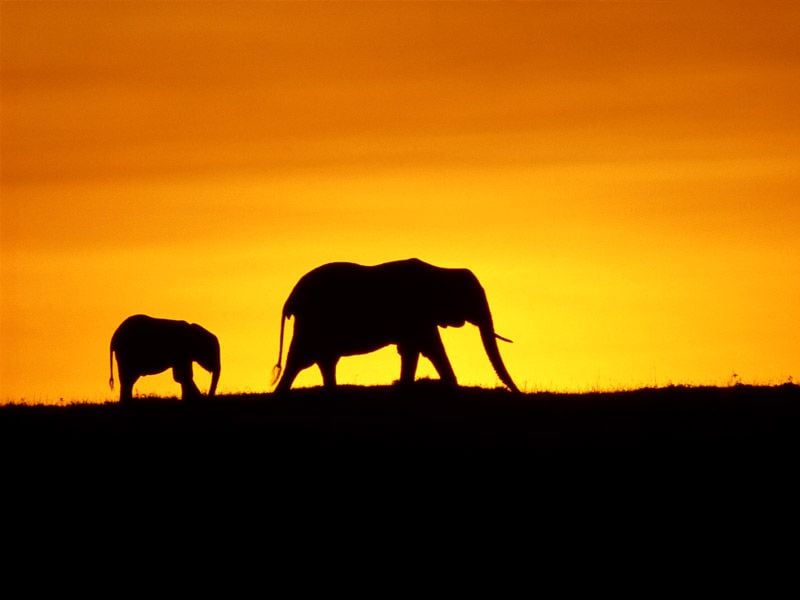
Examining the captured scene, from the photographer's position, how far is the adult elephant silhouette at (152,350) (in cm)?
3447

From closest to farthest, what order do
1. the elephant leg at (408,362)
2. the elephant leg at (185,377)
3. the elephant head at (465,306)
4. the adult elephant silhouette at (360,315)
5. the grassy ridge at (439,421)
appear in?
the grassy ridge at (439,421) → the elephant leg at (408,362) → the adult elephant silhouette at (360,315) → the elephant head at (465,306) → the elephant leg at (185,377)

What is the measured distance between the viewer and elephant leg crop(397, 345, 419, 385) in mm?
29291

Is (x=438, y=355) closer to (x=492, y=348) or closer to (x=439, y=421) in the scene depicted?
(x=492, y=348)

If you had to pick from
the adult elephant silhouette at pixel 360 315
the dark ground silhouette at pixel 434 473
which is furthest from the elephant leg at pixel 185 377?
the dark ground silhouette at pixel 434 473

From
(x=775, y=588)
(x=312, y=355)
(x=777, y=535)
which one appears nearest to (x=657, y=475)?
(x=777, y=535)

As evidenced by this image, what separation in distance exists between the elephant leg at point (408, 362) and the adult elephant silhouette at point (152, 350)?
5.96 meters

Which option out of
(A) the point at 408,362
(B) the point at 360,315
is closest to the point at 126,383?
(B) the point at 360,315

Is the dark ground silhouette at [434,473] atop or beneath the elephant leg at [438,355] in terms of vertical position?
beneath

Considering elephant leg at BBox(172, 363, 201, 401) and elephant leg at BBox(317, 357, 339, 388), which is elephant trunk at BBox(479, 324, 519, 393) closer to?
elephant leg at BBox(317, 357, 339, 388)

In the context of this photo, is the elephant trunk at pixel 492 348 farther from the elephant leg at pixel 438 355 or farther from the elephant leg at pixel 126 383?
the elephant leg at pixel 126 383

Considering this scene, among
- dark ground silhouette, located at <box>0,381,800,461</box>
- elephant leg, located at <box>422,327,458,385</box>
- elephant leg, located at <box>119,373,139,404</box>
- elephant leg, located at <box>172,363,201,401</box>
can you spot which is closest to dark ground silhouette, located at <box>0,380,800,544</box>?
dark ground silhouette, located at <box>0,381,800,461</box>

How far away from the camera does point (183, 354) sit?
116 feet

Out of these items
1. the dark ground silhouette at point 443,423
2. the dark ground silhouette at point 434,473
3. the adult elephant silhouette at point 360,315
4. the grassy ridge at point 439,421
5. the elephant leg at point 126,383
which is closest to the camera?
the dark ground silhouette at point 434,473

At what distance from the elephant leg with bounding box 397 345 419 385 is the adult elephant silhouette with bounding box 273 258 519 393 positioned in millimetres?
18
